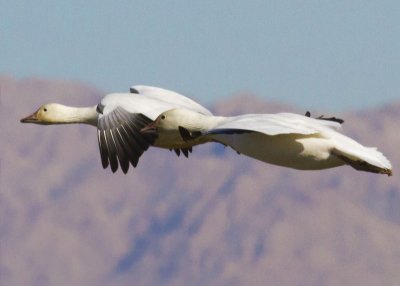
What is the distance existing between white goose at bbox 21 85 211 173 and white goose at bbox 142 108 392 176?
2.16 meters

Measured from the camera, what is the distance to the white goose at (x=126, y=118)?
1844 centimetres

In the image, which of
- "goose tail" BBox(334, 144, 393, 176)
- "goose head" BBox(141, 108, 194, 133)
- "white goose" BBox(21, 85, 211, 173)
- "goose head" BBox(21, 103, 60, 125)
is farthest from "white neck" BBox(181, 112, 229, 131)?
"goose head" BBox(21, 103, 60, 125)

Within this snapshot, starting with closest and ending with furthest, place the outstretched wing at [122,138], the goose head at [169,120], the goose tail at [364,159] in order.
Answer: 1. the goose tail at [364,159]
2. the goose head at [169,120]
3. the outstretched wing at [122,138]

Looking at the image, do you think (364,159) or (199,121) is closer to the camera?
(364,159)

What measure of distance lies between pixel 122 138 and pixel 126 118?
53 centimetres

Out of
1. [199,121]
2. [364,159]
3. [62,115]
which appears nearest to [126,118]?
[199,121]

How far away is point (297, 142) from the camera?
15602mm

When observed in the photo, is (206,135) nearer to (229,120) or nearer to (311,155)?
(229,120)

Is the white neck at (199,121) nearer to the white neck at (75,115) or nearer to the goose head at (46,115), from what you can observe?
the white neck at (75,115)

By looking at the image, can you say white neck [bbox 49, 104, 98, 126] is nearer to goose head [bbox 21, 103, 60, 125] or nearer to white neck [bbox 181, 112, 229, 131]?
goose head [bbox 21, 103, 60, 125]

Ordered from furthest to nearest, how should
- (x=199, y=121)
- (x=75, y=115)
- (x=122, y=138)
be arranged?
(x=75, y=115)
(x=122, y=138)
(x=199, y=121)

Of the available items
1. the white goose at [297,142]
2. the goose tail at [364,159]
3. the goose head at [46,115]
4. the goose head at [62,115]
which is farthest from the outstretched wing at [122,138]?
the goose tail at [364,159]

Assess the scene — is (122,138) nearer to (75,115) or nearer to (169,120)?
(169,120)

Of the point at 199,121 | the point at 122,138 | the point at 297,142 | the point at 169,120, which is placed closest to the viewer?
the point at 297,142
